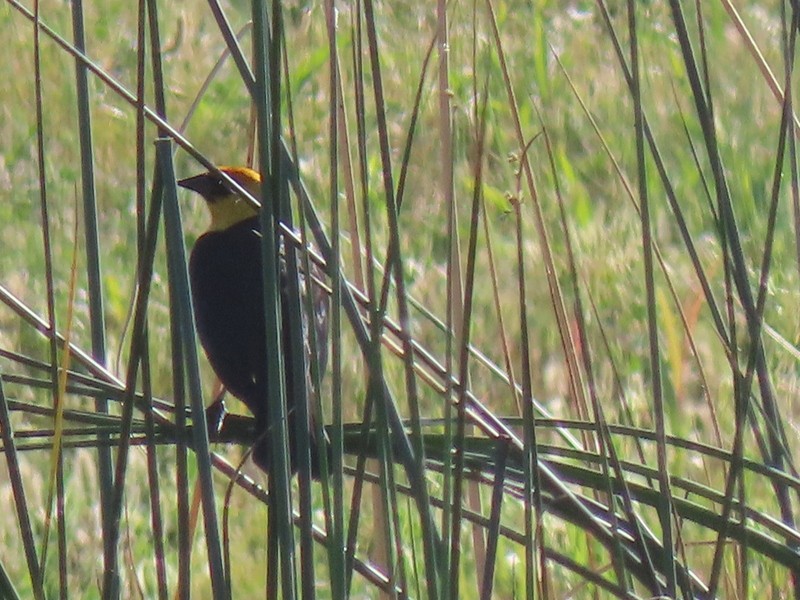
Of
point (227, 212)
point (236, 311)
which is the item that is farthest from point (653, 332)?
point (227, 212)

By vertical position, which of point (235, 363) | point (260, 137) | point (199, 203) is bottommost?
point (235, 363)

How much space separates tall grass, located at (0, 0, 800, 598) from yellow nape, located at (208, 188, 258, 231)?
0.40ft

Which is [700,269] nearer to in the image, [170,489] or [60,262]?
[170,489]

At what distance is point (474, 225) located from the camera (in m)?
0.97

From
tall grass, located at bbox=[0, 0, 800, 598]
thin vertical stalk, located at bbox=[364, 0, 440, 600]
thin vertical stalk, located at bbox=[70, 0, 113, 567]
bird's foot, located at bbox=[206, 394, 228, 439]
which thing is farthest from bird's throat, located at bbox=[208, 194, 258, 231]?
thin vertical stalk, located at bbox=[364, 0, 440, 600]

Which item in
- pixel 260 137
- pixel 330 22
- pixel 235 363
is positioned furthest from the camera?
pixel 235 363

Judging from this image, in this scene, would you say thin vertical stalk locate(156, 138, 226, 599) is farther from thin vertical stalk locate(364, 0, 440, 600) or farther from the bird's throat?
the bird's throat

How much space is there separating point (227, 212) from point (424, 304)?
528mm

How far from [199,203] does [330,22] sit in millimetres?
2160

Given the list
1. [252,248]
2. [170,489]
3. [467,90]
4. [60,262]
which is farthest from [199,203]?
[252,248]

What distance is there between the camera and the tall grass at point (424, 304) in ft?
3.20

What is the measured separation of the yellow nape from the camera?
2289 mm

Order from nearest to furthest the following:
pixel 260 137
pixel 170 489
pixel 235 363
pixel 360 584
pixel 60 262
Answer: pixel 260 137 → pixel 235 363 → pixel 360 584 → pixel 170 489 → pixel 60 262

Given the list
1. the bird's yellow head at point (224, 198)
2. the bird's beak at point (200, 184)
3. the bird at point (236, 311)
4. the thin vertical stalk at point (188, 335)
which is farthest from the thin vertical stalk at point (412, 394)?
the bird's beak at point (200, 184)
